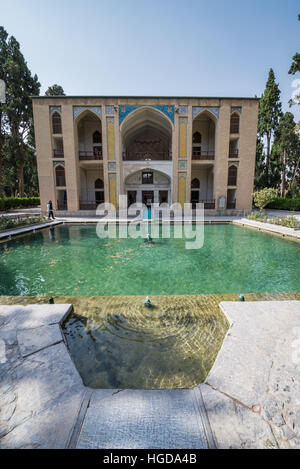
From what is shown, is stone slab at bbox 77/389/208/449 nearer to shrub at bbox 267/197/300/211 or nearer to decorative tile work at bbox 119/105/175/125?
decorative tile work at bbox 119/105/175/125

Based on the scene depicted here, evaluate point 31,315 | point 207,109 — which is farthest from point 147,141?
point 31,315

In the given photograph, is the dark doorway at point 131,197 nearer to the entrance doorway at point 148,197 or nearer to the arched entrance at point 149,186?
the arched entrance at point 149,186

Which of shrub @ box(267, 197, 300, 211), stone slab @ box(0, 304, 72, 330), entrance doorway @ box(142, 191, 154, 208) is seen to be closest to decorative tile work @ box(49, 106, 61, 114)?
entrance doorway @ box(142, 191, 154, 208)

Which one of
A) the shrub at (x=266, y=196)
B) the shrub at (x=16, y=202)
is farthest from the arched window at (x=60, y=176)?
the shrub at (x=266, y=196)

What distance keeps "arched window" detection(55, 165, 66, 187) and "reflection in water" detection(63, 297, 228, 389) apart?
1648cm

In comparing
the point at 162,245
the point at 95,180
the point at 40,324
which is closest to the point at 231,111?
the point at 95,180

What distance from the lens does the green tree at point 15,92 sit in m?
21.0

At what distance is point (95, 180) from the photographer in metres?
20.3

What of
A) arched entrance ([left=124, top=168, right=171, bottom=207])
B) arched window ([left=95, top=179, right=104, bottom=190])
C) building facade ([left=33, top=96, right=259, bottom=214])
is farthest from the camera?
arched window ([left=95, top=179, right=104, bottom=190])

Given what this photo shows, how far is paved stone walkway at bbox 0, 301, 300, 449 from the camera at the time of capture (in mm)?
1412

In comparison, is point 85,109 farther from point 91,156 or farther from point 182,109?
point 182,109

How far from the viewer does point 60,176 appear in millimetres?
17922

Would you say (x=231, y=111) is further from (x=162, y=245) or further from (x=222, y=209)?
(x=162, y=245)

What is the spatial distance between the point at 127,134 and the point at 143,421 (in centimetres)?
2078
